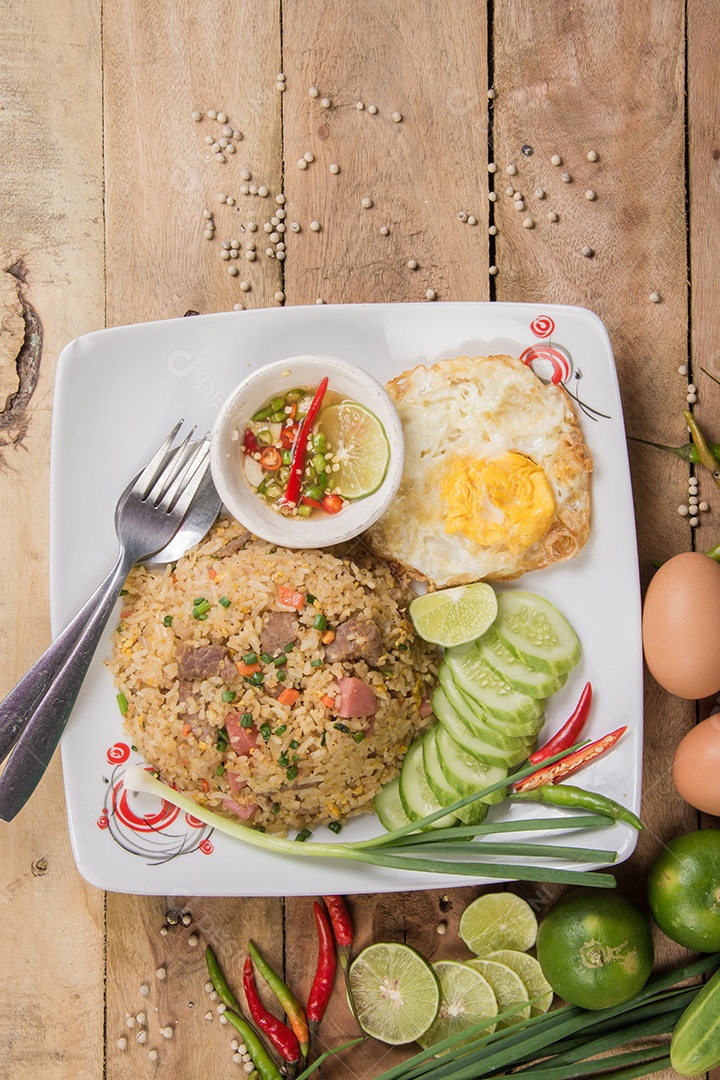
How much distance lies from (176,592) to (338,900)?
148cm

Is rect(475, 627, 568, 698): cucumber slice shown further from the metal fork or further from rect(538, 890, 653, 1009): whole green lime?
the metal fork

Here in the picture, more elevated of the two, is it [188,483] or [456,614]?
[188,483]

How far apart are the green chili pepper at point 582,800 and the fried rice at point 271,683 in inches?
22.0

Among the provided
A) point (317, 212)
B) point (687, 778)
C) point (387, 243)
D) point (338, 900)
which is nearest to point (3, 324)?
point (317, 212)

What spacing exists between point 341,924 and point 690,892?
4.57 feet

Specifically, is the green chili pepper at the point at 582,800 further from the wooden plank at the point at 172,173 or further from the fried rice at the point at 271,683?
the wooden plank at the point at 172,173

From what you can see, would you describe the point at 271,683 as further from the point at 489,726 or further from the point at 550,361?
the point at 550,361

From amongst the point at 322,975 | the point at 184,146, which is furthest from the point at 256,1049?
the point at 184,146

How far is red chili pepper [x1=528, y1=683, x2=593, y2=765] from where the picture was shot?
3.35 metres

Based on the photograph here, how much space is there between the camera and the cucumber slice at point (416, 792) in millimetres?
3311

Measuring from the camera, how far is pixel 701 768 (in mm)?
3348

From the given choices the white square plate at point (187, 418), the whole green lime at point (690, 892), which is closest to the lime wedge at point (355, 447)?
the white square plate at point (187, 418)

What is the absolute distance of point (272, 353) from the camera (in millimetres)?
3432

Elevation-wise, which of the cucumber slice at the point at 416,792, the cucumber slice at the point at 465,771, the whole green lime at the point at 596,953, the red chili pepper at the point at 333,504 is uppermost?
the red chili pepper at the point at 333,504
